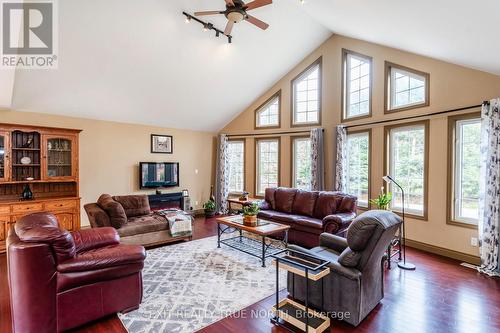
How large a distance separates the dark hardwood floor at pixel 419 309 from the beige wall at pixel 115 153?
2469 mm

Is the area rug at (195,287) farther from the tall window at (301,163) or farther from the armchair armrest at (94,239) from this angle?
the tall window at (301,163)

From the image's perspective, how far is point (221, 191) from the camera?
25.1 feet

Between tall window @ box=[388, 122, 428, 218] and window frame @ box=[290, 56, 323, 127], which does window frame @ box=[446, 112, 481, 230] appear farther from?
window frame @ box=[290, 56, 323, 127]

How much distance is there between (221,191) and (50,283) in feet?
18.3

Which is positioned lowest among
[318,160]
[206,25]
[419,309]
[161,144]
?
[419,309]

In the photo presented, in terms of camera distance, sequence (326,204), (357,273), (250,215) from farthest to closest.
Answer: (326,204) → (250,215) → (357,273)

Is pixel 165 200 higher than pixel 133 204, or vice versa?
pixel 133 204

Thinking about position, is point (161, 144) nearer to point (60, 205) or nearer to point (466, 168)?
point (60, 205)

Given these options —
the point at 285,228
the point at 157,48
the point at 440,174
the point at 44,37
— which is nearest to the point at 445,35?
the point at 440,174

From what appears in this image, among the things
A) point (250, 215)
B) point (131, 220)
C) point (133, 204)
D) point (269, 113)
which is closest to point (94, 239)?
point (131, 220)

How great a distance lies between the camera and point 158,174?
6.63 m

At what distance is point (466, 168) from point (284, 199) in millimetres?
3232

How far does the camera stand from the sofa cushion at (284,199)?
5484mm

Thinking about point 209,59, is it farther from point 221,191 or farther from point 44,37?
point 221,191
